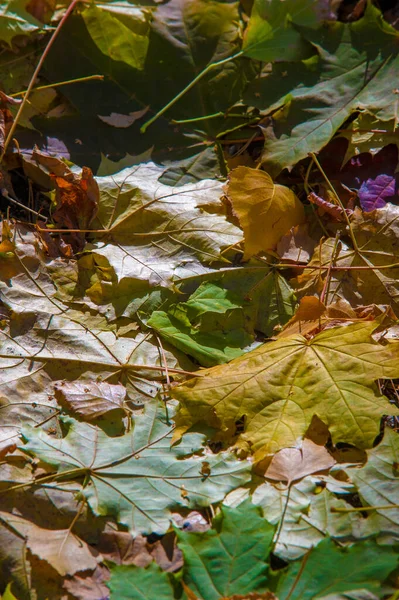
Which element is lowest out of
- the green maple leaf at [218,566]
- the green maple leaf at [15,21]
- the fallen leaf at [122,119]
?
the green maple leaf at [218,566]

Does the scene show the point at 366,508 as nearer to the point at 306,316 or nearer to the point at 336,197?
the point at 306,316

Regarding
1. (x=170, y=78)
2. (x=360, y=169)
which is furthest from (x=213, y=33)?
(x=360, y=169)

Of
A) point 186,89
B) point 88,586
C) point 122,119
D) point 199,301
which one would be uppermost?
point 186,89

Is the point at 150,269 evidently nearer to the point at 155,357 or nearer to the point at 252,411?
the point at 155,357

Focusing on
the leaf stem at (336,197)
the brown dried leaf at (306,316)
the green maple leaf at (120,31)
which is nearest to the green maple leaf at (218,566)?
the brown dried leaf at (306,316)

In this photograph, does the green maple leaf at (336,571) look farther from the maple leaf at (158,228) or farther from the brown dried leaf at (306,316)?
the maple leaf at (158,228)

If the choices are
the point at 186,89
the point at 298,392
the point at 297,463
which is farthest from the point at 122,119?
the point at 297,463

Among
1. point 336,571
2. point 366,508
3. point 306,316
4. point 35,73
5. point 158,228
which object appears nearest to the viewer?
point 336,571

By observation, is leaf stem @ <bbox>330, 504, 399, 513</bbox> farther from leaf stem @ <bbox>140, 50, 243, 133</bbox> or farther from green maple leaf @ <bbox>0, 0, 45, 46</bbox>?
green maple leaf @ <bbox>0, 0, 45, 46</bbox>
